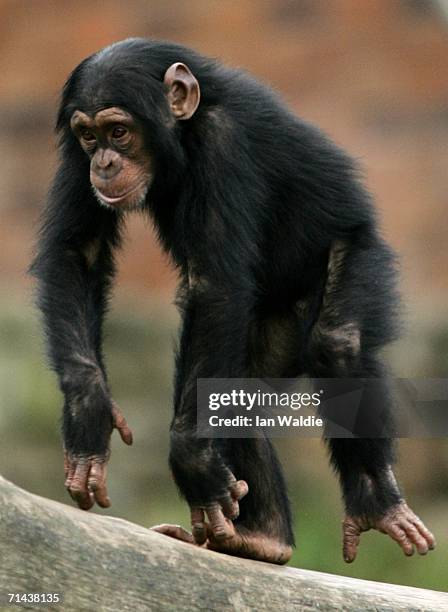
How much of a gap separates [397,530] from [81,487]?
1660 mm

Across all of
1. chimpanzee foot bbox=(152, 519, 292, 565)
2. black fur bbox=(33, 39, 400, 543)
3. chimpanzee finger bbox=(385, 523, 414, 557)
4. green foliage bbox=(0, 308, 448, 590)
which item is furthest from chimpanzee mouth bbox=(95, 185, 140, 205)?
green foliage bbox=(0, 308, 448, 590)

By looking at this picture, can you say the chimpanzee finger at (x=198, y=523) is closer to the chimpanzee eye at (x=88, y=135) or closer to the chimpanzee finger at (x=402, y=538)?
the chimpanzee finger at (x=402, y=538)

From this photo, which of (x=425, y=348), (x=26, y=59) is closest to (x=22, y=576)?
(x=425, y=348)

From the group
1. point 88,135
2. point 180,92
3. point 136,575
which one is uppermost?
point 180,92

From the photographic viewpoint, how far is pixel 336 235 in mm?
7121

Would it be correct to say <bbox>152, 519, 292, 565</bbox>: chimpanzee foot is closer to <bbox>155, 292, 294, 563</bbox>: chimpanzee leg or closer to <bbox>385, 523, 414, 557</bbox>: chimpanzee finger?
<bbox>155, 292, 294, 563</bbox>: chimpanzee leg

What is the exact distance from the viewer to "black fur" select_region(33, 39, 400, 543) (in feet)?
20.8

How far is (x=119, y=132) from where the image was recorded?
21.6 feet

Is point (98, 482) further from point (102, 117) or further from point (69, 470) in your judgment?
point (102, 117)

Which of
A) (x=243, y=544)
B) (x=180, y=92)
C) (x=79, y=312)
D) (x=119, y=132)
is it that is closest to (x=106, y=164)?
(x=119, y=132)

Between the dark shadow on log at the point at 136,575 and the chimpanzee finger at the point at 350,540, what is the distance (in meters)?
0.43

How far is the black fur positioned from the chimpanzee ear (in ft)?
0.16

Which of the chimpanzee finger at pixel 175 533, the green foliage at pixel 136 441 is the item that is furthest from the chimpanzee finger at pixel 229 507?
the green foliage at pixel 136 441

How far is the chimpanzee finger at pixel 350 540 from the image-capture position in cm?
677
